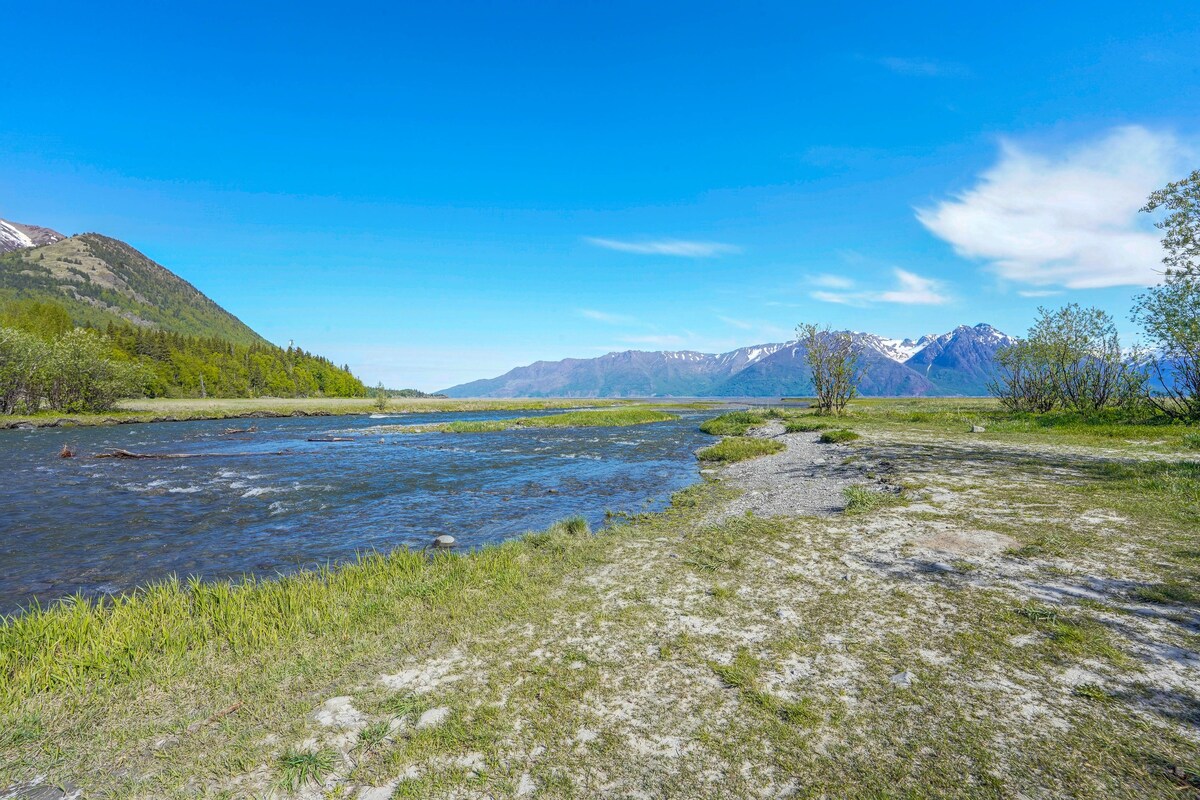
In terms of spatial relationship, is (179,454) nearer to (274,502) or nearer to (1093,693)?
(274,502)

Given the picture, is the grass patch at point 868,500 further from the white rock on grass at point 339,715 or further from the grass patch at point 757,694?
the white rock on grass at point 339,715

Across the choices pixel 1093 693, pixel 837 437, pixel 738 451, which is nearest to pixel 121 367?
pixel 738 451

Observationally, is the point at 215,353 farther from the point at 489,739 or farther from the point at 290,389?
the point at 489,739

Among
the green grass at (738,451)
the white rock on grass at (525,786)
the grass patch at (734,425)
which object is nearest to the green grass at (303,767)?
the white rock on grass at (525,786)

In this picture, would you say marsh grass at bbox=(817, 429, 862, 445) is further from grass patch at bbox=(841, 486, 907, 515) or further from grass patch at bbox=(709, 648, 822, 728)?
grass patch at bbox=(709, 648, 822, 728)

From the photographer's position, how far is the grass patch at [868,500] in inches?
599

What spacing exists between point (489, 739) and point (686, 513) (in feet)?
40.9

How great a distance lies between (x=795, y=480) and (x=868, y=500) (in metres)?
5.51

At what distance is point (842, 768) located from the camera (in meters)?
4.94

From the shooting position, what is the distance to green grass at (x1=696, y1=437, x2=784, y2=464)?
3097 centimetres

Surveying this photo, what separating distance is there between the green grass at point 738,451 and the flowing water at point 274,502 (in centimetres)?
193

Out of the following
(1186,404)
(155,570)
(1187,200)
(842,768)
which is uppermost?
(1187,200)

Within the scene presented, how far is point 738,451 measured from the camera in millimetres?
31609

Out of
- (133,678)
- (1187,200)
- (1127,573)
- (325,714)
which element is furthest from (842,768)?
(1187,200)
